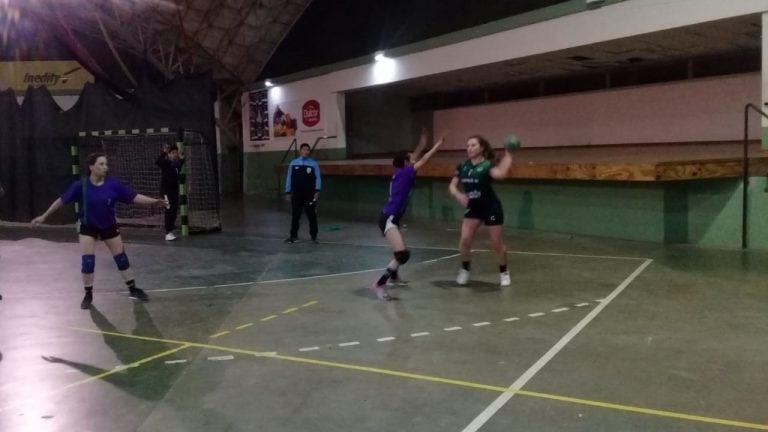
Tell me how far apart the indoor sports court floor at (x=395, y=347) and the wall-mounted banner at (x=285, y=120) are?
1264 cm

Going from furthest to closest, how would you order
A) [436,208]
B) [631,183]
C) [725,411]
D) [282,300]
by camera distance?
1. [436,208]
2. [631,183]
3. [282,300]
4. [725,411]

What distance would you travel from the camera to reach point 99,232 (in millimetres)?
7434

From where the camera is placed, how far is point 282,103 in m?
22.8

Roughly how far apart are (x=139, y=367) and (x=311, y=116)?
16.6 m

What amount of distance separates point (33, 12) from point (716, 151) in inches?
794

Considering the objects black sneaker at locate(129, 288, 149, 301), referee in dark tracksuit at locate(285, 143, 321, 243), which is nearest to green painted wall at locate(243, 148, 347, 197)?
referee in dark tracksuit at locate(285, 143, 321, 243)

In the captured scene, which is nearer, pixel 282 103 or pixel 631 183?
pixel 631 183

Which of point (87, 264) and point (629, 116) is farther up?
point (629, 116)

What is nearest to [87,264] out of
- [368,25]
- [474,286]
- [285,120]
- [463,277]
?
[463,277]

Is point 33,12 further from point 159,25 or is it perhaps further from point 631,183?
point 631,183

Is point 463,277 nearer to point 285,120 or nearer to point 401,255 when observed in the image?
point 401,255

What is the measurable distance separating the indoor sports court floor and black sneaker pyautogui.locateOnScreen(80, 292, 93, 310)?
8 centimetres

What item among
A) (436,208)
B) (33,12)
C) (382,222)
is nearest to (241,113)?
(33,12)

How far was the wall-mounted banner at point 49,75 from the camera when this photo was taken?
88.4ft
